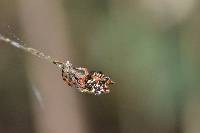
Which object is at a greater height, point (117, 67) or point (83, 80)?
point (117, 67)

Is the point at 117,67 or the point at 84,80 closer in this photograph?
the point at 84,80

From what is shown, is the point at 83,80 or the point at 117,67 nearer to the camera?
the point at 83,80

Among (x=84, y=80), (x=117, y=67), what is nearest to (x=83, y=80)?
(x=84, y=80)

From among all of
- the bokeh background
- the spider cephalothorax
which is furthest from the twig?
the bokeh background

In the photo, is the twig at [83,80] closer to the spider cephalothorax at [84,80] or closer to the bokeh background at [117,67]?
the spider cephalothorax at [84,80]

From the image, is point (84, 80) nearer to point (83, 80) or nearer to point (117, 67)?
point (83, 80)

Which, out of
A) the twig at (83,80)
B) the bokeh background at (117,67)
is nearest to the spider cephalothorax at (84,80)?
the twig at (83,80)

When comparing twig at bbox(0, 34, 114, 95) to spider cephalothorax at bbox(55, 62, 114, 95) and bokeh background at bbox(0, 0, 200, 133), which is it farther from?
bokeh background at bbox(0, 0, 200, 133)

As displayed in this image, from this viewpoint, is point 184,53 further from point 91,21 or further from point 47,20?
point 47,20
